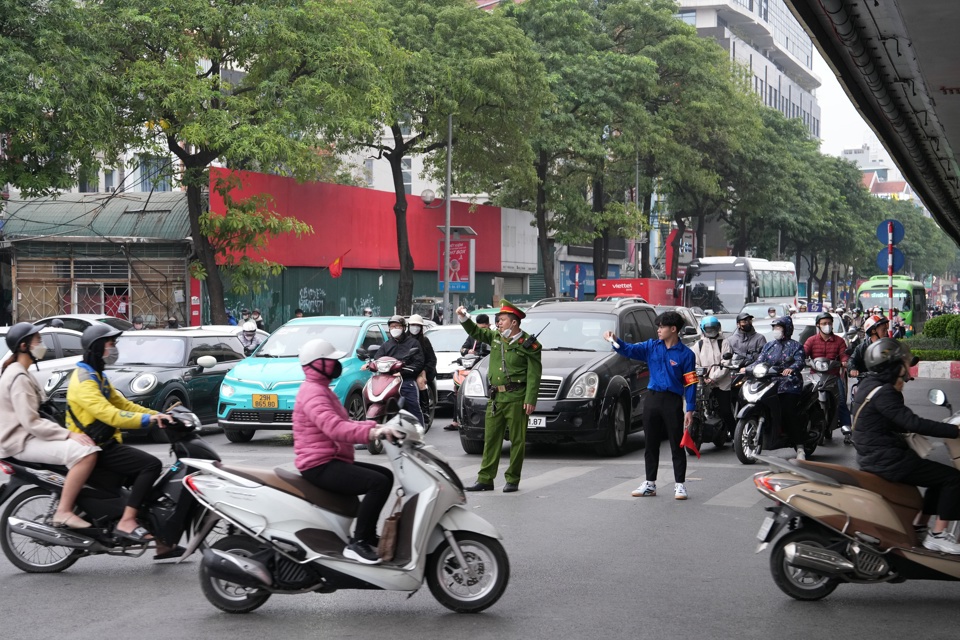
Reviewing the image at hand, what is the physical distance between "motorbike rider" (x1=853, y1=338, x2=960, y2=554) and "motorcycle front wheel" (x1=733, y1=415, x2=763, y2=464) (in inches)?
249

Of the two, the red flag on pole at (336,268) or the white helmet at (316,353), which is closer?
the white helmet at (316,353)

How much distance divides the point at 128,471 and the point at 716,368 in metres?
8.75

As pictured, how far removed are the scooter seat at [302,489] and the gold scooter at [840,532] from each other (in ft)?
7.72

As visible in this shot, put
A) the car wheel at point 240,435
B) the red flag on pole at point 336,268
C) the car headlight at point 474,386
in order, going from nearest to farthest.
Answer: the car headlight at point 474,386, the car wheel at point 240,435, the red flag on pole at point 336,268

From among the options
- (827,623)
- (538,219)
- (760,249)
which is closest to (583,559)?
(827,623)

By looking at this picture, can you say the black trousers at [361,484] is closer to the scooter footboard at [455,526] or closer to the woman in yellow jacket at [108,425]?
the scooter footboard at [455,526]

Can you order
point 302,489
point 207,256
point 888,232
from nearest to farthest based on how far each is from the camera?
point 302,489
point 888,232
point 207,256

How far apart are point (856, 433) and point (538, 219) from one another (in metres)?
38.5

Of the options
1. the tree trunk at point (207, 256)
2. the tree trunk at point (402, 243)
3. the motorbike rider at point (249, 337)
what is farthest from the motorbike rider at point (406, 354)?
the tree trunk at point (402, 243)

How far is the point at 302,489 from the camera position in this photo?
6.45 metres

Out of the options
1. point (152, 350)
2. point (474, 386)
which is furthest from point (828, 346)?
point (152, 350)

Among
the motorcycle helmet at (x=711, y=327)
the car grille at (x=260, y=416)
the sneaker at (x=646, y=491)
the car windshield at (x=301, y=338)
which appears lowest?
the sneaker at (x=646, y=491)

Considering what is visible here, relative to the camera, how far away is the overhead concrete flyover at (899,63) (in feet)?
32.8

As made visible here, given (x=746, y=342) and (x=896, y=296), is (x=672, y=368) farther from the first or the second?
(x=896, y=296)
